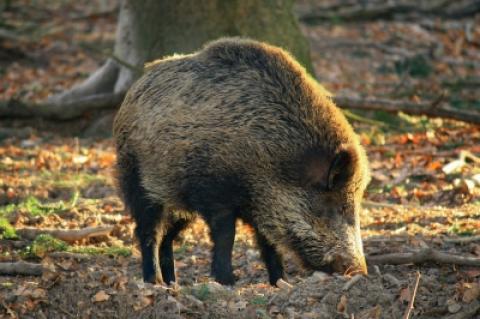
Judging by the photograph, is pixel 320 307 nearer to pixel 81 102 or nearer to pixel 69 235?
pixel 69 235

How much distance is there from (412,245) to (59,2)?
1319 centimetres

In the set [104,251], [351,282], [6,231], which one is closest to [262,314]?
[351,282]

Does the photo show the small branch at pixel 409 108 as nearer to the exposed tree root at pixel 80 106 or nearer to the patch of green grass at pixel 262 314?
the exposed tree root at pixel 80 106

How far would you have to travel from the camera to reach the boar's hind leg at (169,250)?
647 centimetres

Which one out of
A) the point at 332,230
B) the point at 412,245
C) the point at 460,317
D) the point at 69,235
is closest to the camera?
the point at 460,317

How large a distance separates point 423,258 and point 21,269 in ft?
8.70

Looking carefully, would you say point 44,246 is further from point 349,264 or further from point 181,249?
point 349,264

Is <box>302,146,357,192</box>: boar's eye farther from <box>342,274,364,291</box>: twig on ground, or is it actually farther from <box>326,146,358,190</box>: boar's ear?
<box>342,274,364,291</box>: twig on ground

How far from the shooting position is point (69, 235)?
274 inches

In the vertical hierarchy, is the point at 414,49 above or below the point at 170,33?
below

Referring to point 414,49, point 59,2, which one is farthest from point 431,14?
point 59,2

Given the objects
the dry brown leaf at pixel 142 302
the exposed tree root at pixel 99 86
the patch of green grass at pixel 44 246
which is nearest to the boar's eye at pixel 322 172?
the dry brown leaf at pixel 142 302

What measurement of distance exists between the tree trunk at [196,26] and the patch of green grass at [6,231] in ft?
11.7

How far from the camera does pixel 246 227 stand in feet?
24.2
